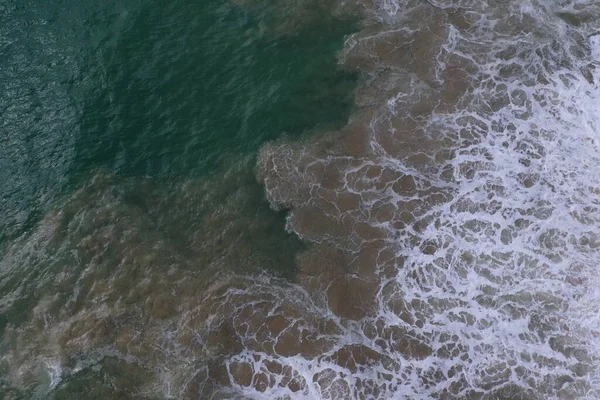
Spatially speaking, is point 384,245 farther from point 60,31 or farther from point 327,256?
point 60,31

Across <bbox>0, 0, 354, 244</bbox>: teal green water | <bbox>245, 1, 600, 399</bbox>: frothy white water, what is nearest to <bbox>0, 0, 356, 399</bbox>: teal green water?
<bbox>0, 0, 354, 244</bbox>: teal green water

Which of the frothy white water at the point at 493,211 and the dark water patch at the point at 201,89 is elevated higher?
the dark water patch at the point at 201,89

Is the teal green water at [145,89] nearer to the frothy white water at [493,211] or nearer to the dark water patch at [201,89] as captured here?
the dark water patch at [201,89]

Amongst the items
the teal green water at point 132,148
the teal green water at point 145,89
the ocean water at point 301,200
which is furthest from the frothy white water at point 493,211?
the teal green water at point 145,89

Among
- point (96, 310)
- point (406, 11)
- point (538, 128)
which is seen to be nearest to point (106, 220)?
point (96, 310)

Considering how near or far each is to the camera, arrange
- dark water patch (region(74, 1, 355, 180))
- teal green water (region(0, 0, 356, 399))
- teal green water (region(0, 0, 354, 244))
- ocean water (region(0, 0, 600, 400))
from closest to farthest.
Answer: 1. ocean water (region(0, 0, 600, 400))
2. teal green water (region(0, 0, 356, 399))
3. teal green water (region(0, 0, 354, 244))
4. dark water patch (region(74, 1, 355, 180))

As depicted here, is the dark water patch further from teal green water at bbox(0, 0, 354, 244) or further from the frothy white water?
the frothy white water

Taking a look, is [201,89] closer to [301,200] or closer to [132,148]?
[132,148]
